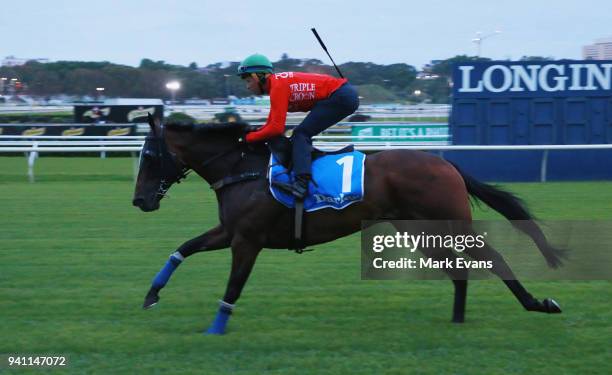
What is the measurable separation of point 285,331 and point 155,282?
108 cm

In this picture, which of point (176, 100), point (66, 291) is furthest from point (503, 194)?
point (176, 100)

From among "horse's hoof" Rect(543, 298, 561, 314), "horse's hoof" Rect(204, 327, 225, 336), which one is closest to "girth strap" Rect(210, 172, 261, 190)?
"horse's hoof" Rect(204, 327, 225, 336)

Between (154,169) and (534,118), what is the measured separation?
11.9m

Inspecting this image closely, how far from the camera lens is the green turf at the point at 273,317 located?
460cm

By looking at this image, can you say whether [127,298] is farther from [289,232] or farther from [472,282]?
[472,282]

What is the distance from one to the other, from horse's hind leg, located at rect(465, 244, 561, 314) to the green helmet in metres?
1.76

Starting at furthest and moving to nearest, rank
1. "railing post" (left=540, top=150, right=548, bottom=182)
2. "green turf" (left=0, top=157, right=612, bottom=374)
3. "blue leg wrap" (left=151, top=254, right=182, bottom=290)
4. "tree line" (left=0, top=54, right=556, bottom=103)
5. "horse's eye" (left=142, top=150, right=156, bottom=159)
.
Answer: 1. "tree line" (left=0, top=54, right=556, bottom=103)
2. "railing post" (left=540, top=150, right=548, bottom=182)
3. "blue leg wrap" (left=151, top=254, right=182, bottom=290)
4. "horse's eye" (left=142, top=150, right=156, bottom=159)
5. "green turf" (left=0, top=157, right=612, bottom=374)

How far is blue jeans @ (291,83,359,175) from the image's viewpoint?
5.52m

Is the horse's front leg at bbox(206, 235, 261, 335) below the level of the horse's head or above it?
below

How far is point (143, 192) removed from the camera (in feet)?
18.7

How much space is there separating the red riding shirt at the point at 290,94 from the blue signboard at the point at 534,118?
10981 millimetres

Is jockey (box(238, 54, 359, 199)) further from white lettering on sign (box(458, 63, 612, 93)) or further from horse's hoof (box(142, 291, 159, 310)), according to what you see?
white lettering on sign (box(458, 63, 612, 93))

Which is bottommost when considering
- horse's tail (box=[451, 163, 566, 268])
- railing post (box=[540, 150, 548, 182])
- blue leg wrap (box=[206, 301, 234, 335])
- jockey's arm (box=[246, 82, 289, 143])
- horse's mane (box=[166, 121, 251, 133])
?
railing post (box=[540, 150, 548, 182])

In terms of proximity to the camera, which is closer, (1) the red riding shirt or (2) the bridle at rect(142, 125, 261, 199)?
(1) the red riding shirt
